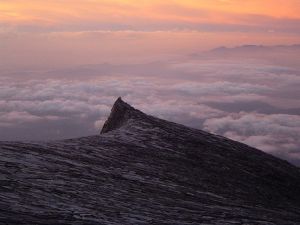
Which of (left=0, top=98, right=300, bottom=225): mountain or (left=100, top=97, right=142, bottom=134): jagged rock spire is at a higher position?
(left=100, top=97, right=142, bottom=134): jagged rock spire

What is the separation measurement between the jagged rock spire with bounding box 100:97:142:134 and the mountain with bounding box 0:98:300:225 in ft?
4.16

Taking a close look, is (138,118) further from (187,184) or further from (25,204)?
(25,204)

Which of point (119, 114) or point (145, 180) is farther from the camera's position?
point (119, 114)

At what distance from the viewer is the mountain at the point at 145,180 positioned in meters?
12.1

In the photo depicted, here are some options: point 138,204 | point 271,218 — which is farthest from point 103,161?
point 271,218

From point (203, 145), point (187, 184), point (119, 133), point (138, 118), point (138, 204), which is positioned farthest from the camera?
point (138, 118)

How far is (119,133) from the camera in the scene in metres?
23.9

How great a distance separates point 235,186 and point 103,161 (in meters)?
5.69

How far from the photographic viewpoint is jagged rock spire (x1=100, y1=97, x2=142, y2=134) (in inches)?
1160

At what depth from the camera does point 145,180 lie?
661 inches

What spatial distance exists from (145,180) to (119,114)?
14373mm

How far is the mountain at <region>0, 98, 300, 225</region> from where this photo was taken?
39.7 feet

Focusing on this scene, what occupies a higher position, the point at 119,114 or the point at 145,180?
the point at 119,114

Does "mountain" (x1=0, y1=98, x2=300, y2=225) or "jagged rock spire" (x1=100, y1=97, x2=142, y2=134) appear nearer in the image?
"mountain" (x1=0, y1=98, x2=300, y2=225)
